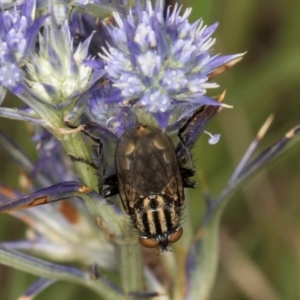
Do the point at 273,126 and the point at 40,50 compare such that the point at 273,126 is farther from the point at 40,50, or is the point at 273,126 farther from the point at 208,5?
the point at 40,50

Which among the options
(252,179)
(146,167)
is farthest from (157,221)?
(252,179)

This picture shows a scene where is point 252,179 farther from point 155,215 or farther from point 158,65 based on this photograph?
point 158,65

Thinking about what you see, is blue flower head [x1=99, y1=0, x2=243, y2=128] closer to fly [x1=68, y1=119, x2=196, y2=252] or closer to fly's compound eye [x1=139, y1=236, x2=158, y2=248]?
fly [x1=68, y1=119, x2=196, y2=252]

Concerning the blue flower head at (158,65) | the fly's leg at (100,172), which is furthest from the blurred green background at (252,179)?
the blue flower head at (158,65)

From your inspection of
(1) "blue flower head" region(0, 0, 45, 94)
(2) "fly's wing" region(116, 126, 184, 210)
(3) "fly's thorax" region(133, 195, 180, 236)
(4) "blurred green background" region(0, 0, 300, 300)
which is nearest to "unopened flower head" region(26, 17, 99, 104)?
(1) "blue flower head" region(0, 0, 45, 94)

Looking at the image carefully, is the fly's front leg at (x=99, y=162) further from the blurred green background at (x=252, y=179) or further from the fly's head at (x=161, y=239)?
the blurred green background at (x=252, y=179)

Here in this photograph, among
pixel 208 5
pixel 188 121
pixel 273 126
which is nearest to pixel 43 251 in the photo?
pixel 188 121
